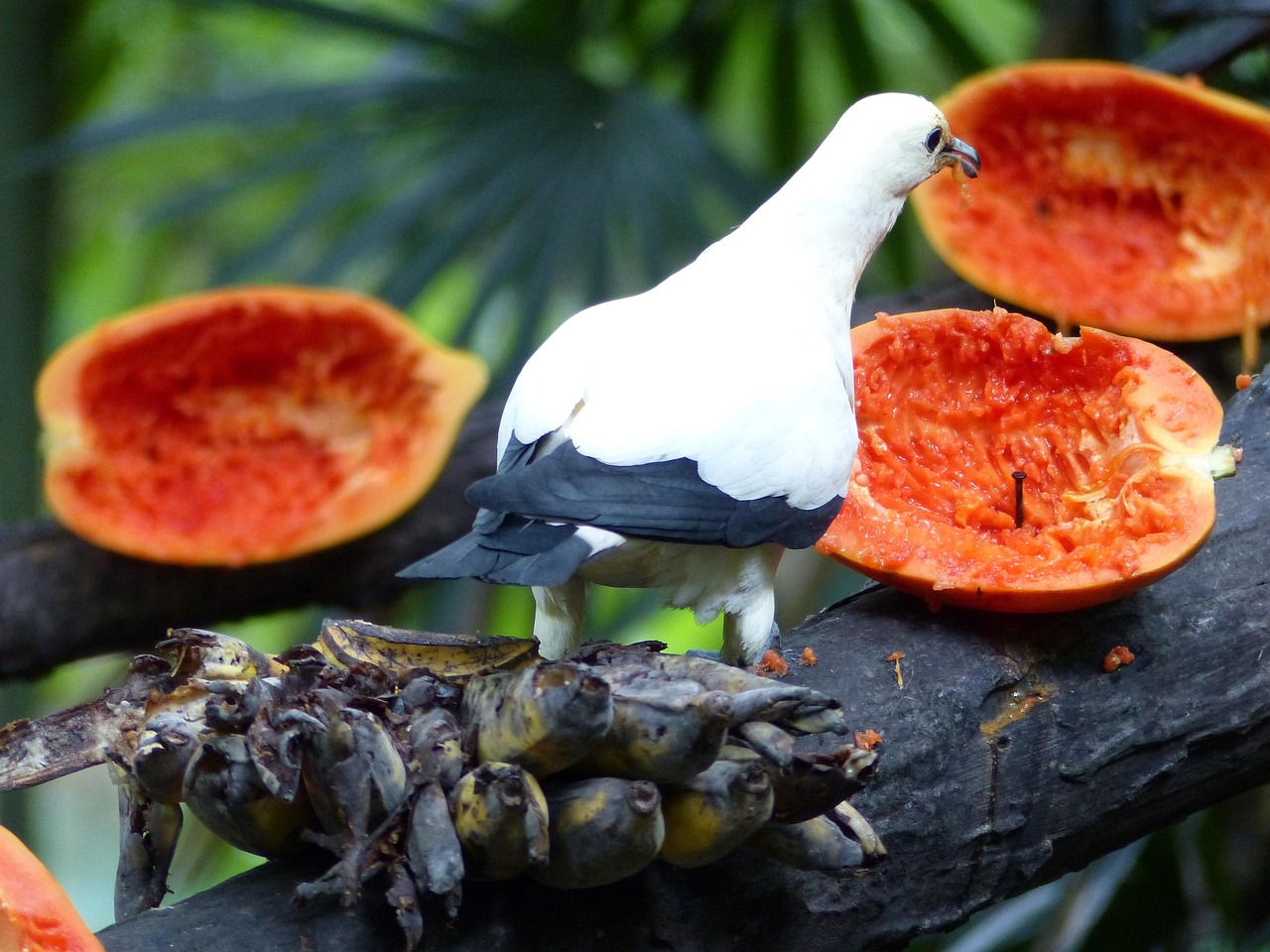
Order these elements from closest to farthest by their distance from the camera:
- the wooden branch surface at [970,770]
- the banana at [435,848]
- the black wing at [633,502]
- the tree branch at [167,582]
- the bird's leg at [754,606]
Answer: the banana at [435,848]
the wooden branch surface at [970,770]
the black wing at [633,502]
the bird's leg at [754,606]
the tree branch at [167,582]

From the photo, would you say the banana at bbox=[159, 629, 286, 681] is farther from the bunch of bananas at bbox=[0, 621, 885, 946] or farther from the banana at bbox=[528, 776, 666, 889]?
the banana at bbox=[528, 776, 666, 889]

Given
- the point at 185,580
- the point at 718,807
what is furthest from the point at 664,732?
the point at 185,580

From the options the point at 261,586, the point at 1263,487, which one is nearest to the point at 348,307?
the point at 261,586

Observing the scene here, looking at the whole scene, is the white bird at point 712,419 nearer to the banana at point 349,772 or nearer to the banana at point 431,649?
the banana at point 431,649

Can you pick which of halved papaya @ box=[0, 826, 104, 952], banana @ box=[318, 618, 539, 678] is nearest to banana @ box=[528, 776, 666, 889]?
banana @ box=[318, 618, 539, 678]

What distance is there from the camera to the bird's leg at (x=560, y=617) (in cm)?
128

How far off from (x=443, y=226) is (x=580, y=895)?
6.48ft

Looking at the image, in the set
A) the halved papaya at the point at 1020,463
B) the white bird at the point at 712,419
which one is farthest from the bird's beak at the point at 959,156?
the halved papaya at the point at 1020,463

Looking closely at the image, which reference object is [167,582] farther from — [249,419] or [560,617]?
[560,617]

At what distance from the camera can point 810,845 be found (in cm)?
99

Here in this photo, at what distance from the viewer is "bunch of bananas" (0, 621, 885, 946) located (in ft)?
2.88

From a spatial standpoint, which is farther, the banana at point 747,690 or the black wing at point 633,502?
the black wing at point 633,502

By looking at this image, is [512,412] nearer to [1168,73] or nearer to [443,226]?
[443,226]

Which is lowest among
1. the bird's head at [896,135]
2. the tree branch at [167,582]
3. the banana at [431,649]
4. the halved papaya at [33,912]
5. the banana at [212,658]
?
the tree branch at [167,582]
